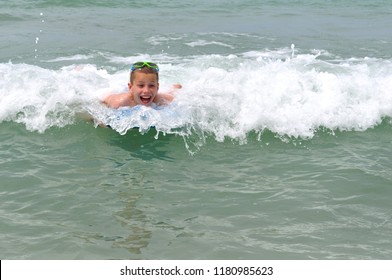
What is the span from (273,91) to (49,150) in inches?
121

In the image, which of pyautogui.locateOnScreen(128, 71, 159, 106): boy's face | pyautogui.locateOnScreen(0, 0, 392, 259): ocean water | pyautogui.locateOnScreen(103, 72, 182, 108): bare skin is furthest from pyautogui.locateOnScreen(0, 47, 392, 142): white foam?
pyautogui.locateOnScreen(128, 71, 159, 106): boy's face

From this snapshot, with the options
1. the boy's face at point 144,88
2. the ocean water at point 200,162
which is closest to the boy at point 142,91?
the boy's face at point 144,88

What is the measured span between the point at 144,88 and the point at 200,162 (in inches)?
57.9

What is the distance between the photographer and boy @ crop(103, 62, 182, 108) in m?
6.84

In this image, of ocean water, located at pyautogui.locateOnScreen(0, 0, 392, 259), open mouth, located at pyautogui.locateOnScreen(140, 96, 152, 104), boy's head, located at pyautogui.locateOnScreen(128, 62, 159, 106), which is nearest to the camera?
ocean water, located at pyautogui.locateOnScreen(0, 0, 392, 259)

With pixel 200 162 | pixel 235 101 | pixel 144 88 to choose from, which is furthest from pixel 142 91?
pixel 200 162

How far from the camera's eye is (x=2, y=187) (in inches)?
205

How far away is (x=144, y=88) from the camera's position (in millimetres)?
6969

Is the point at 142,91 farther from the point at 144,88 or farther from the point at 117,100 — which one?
the point at 117,100

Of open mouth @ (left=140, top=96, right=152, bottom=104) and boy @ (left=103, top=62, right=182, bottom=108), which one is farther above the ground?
boy @ (left=103, top=62, right=182, bottom=108)

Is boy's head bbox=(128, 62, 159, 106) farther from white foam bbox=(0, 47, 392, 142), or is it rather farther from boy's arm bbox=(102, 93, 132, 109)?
white foam bbox=(0, 47, 392, 142)

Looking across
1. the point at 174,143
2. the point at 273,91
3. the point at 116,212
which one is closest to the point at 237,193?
the point at 116,212

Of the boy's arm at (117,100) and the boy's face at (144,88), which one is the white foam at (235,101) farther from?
the boy's face at (144,88)

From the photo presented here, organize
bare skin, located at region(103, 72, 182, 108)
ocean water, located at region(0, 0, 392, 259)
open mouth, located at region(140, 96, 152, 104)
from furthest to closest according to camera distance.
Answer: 1. open mouth, located at region(140, 96, 152, 104)
2. bare skin, located at region(103, 72, 182, 108)
3. ocean water, located at region(0, 0, 392, 259)
